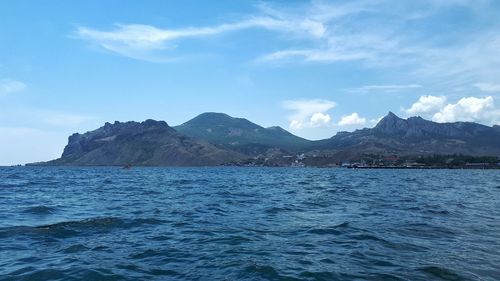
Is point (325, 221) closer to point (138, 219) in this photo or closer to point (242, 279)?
point (138, 219)

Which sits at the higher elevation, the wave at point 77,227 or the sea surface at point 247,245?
the wave at point 77,227

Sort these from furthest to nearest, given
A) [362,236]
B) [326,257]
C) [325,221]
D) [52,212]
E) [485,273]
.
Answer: [52,212] → [325,221] → [362,236] → [326,257] → [485,273]

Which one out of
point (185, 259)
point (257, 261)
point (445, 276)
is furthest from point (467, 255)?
point (185, 259)

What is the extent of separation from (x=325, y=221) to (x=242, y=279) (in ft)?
46.6

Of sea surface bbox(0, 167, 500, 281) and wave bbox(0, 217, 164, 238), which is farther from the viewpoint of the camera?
wave bbox(0, 217, 164, 238)

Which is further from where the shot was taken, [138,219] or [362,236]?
[138,219]

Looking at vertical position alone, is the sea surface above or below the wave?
below

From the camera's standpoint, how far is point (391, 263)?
1559 cm

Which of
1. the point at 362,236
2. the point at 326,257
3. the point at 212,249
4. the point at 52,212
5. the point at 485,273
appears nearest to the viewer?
the point at 485,273

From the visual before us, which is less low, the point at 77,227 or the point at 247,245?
the point at 77,227

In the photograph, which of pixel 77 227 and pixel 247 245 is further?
pixel 77 227

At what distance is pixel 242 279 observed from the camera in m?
13.5

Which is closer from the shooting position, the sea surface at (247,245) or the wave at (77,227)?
the sea surface at (247,245)

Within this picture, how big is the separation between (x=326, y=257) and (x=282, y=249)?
7.16 feet
